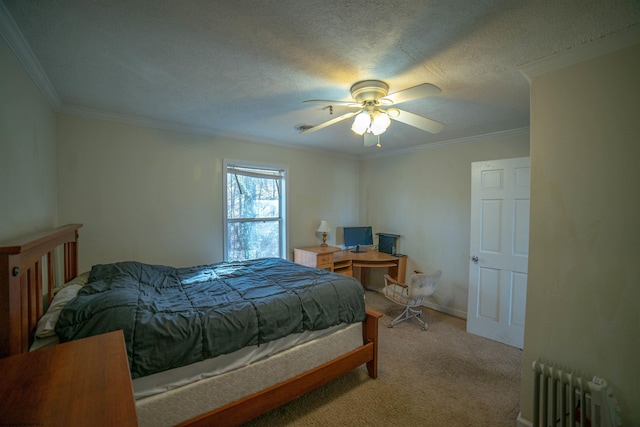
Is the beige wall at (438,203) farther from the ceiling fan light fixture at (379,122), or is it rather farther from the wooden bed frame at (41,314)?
the ceiling fan light fixture at (379,122)

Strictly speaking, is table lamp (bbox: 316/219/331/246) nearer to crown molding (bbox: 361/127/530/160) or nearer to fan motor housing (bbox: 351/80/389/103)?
crown molding (bbox: 361/127/530/160)

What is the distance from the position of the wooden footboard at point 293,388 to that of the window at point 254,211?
2.06m

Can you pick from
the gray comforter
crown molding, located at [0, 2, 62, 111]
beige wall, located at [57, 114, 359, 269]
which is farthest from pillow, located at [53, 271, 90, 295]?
crown molding, located at [0, 2, 62, 111]

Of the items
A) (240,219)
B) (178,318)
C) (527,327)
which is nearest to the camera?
(178,318)

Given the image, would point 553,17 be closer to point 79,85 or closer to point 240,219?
point 79,85

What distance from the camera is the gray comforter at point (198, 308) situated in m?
1.45

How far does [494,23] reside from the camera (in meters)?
1.38

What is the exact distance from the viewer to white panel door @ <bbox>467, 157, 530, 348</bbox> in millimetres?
2877

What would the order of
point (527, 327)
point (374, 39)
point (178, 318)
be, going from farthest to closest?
point (527, 327) → point (178, 318) → point (374, 39)

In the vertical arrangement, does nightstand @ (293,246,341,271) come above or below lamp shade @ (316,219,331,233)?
below

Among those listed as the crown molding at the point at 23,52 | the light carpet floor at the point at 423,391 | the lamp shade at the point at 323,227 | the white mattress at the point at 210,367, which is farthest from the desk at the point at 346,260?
the crown molding at the point at 23,52

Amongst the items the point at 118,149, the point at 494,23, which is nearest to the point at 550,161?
the point at 494,23

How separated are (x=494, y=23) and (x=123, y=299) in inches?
102

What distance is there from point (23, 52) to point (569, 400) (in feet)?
12.4
